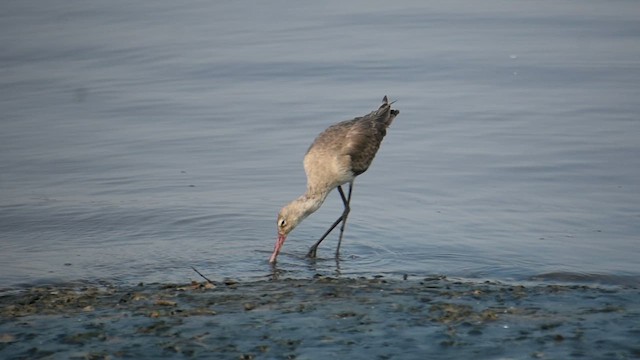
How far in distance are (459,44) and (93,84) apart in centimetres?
526

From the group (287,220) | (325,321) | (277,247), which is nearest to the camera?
(325,321)

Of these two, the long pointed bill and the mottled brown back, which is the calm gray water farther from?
the mottled brown back

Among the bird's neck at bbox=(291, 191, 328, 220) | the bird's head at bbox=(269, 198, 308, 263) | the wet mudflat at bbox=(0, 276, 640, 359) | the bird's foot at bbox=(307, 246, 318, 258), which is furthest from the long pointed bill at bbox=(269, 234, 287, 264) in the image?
the wet mudflat at bbox=(0, 276, 640, 359)

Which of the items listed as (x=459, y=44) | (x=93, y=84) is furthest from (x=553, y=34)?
(x=93, y=84)

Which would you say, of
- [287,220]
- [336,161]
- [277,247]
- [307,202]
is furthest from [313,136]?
[277,247]

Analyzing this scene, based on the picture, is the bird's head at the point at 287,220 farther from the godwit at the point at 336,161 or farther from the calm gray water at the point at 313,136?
the calm gray water at the point at 313,136

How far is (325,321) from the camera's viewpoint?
23.7 ft

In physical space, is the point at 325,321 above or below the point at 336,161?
below

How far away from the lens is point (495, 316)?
725 cm

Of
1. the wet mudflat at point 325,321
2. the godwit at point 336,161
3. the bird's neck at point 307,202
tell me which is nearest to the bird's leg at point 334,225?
the godwit at point 336,161

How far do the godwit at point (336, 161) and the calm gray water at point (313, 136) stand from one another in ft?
0.99

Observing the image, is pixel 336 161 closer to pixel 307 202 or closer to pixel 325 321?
pixel 307 202

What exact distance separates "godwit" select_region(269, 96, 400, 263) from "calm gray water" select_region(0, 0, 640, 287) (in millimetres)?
301

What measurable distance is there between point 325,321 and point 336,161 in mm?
3560
